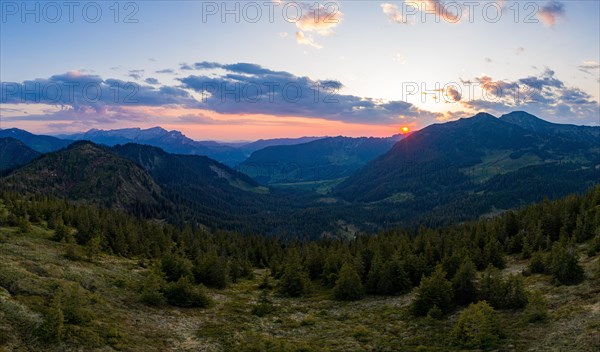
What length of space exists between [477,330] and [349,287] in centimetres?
2822

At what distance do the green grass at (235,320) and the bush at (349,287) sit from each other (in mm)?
1764

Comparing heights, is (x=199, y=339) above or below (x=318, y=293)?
above

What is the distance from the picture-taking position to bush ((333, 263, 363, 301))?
61.8 metres

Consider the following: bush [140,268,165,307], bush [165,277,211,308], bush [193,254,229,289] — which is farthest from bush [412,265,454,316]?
bush [193,254,229,289]

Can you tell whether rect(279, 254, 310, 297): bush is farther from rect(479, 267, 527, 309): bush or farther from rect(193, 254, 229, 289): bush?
rect(479, 267, 527, 309): bush

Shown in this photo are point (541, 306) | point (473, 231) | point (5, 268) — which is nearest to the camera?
point (541, 306)

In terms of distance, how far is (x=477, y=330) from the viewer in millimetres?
35406

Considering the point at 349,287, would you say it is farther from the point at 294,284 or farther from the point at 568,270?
the point at 568,270

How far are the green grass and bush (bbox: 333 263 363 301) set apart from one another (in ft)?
5.79

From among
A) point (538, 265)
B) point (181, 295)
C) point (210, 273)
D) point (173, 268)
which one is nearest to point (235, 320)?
point (181, 295)

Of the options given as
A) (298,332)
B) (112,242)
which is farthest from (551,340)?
(112,242)

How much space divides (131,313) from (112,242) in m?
42.5

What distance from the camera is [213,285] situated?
68938 millimetres

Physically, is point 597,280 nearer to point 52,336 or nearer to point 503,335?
point 503,335
